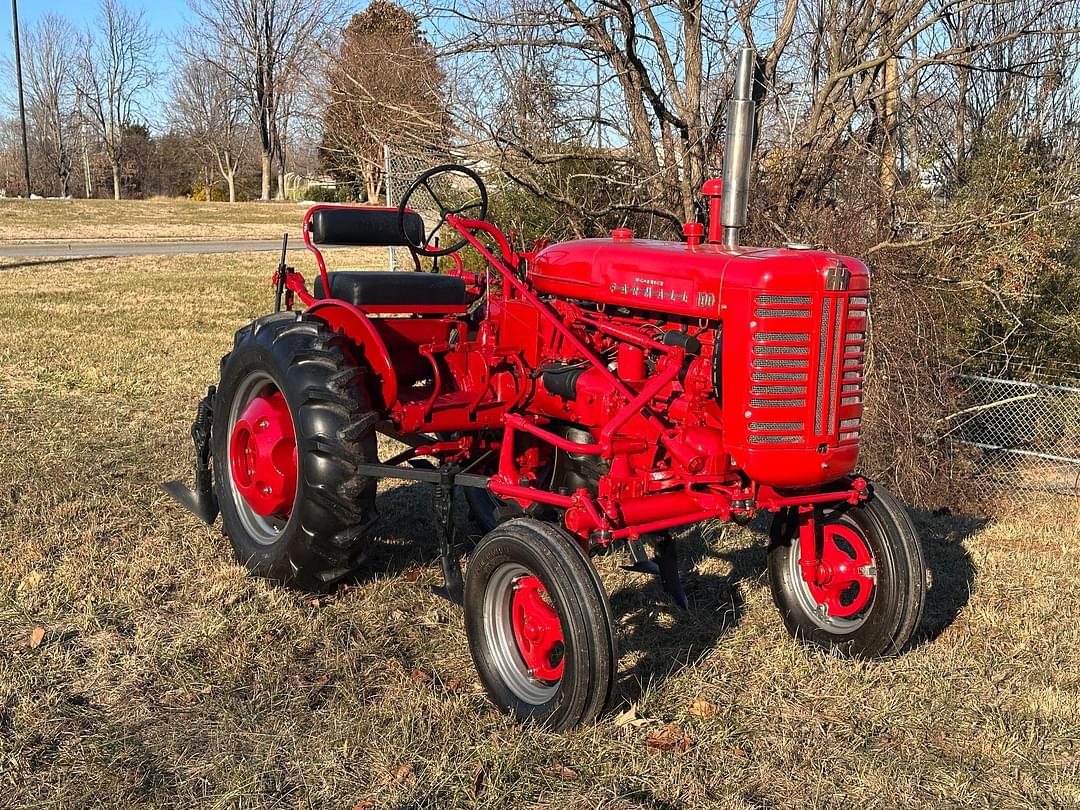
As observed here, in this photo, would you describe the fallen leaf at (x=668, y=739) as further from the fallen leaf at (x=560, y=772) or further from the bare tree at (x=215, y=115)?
the bare tree at (x=215, y=115)

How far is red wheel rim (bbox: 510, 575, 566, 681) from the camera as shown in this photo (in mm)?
3018

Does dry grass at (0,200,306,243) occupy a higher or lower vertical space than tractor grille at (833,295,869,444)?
higher

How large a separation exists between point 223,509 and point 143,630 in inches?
30.5

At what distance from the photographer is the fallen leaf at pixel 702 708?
313 cm

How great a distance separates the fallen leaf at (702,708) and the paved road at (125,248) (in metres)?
17.4

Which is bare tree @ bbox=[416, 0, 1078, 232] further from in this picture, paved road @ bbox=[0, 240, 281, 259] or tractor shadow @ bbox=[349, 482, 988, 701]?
paved road @ bbox=[0, 240, 281, 259]

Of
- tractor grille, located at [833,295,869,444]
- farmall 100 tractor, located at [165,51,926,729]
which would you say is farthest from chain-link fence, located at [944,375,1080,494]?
tractor grille, located at [833,295,869,444]

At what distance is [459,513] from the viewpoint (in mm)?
5031

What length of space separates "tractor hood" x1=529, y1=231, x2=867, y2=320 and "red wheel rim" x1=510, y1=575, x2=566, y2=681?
102 cm

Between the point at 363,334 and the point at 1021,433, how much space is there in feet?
14.4

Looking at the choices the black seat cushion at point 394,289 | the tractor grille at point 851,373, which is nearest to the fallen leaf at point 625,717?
the tractor grille at point 851,373

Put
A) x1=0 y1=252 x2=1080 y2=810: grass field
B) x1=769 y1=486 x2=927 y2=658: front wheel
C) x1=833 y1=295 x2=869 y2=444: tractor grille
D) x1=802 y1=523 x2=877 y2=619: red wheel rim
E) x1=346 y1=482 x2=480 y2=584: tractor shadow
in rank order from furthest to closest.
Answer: x1=346 y1=482 x2=480 y2=584: tractor shadow < x1=802 y1=523 x2=877 y2=619: red wheel rim < x1=769 y1=486 x2=927 y2=658: front wheel < x1=833 y1=295 x2=869 y2=444: tractor grille < x1=0 y1=252 x2=1080 y2=810: grass field

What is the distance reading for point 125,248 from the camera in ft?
67.3

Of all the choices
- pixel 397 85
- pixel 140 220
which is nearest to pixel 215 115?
pixel 140 220
